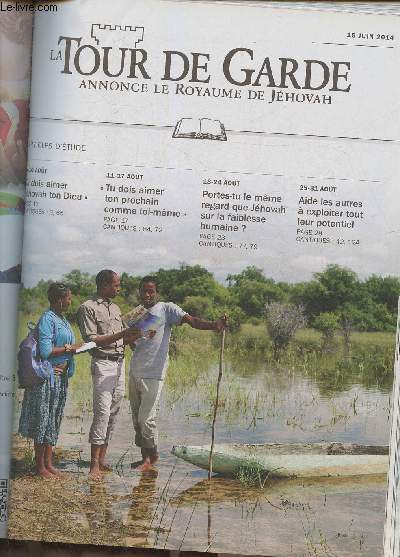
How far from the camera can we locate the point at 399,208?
4145 millimetres

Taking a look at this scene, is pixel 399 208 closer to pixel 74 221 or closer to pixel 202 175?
pixel 202 175

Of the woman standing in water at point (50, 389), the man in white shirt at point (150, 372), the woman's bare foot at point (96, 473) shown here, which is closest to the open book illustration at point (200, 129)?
the man in white shirt at point (150, 372)

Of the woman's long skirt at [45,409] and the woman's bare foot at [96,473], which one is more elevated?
the woman's long skirt at [45,409]

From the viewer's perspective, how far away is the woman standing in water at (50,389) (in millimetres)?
4195

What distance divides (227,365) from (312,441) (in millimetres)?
492

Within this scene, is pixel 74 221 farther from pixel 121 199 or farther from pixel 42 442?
pixel 42 442

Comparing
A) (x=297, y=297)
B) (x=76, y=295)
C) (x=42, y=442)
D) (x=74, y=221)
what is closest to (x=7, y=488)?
(x=42, y=442)

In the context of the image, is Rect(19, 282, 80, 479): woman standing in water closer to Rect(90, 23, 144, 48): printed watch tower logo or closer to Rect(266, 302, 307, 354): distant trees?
Rect(266, 302, 307, 354): distant trees

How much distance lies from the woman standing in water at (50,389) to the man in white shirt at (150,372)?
0.94ft

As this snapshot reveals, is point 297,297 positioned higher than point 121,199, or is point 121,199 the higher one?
point 121,199

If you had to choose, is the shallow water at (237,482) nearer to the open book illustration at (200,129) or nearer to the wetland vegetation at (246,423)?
the wetland vegetation at (246,423)

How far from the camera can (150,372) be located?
4219mm

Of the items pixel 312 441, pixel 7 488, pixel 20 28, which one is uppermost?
pixel 20 28

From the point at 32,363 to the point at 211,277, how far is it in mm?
859
